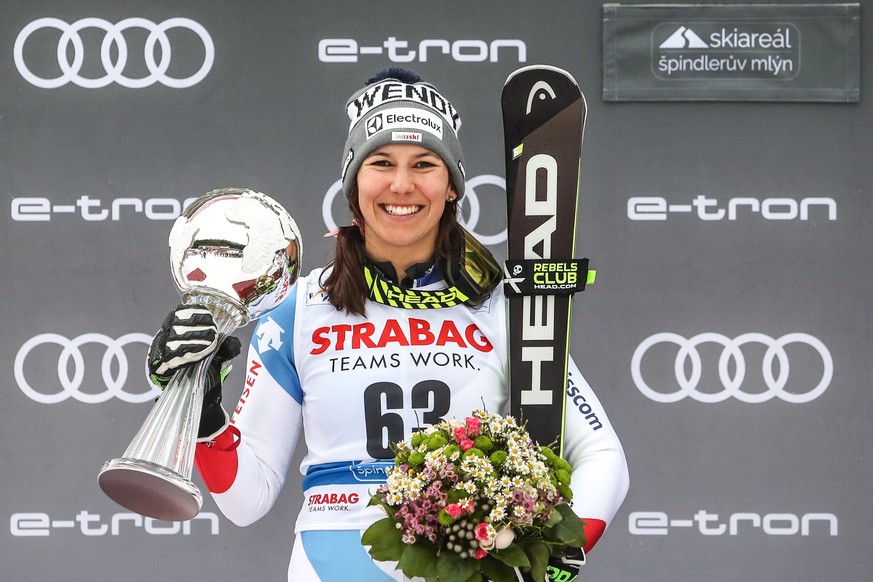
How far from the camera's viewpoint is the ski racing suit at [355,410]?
2.03m

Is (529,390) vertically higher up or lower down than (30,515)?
higher up

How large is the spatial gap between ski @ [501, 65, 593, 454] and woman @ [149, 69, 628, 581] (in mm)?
51

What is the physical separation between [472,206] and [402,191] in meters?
1.80

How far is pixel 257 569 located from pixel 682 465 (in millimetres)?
1604

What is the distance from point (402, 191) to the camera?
2.03 m

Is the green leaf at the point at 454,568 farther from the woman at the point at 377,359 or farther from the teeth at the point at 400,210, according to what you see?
the teeth at the point at 400,210

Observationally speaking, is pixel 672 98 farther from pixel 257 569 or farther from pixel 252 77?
pixel 257 569

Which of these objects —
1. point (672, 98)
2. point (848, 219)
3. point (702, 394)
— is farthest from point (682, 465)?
Answer: point (672, 98)

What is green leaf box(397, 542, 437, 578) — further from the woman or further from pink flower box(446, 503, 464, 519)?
the woman

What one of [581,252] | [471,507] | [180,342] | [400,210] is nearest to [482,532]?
[471,507]

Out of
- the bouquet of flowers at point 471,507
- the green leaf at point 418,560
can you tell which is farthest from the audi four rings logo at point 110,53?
the green leaf at point 418,560

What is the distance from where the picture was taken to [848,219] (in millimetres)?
3797

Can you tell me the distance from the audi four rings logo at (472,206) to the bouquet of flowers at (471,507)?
6.71 feet

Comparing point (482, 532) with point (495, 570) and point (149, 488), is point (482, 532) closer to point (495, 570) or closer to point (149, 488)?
point (495, 570)
